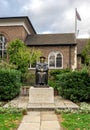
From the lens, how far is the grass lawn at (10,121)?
8.19 meters

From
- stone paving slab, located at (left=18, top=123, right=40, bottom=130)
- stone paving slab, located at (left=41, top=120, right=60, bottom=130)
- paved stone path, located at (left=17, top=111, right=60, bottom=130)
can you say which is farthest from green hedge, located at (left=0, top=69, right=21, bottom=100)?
stone paving slab, located at (left=18, top=123, right=40, bottom=130)

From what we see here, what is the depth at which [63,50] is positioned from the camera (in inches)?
1237

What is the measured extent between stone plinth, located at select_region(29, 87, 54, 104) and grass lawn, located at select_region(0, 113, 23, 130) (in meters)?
3.36

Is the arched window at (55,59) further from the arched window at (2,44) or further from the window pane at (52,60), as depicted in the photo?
the arched window at (2,44)

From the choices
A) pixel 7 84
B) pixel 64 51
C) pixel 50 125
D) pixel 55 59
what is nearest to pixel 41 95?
pixel 7 84

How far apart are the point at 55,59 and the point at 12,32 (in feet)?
21.1

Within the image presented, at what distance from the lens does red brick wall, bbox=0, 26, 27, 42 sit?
32.1 metres

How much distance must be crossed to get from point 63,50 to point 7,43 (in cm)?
713

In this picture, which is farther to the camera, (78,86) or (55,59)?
(55,59)

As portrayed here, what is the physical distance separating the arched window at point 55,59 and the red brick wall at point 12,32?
14.3 feet

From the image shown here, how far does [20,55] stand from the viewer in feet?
90.3

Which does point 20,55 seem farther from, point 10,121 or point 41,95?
point 10,121

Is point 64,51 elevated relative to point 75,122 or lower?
elevated

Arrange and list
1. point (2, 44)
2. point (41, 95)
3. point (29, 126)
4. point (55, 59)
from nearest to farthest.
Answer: point (29, 126) → point (41, 95) → point (55, 59) → point (2, 44)
